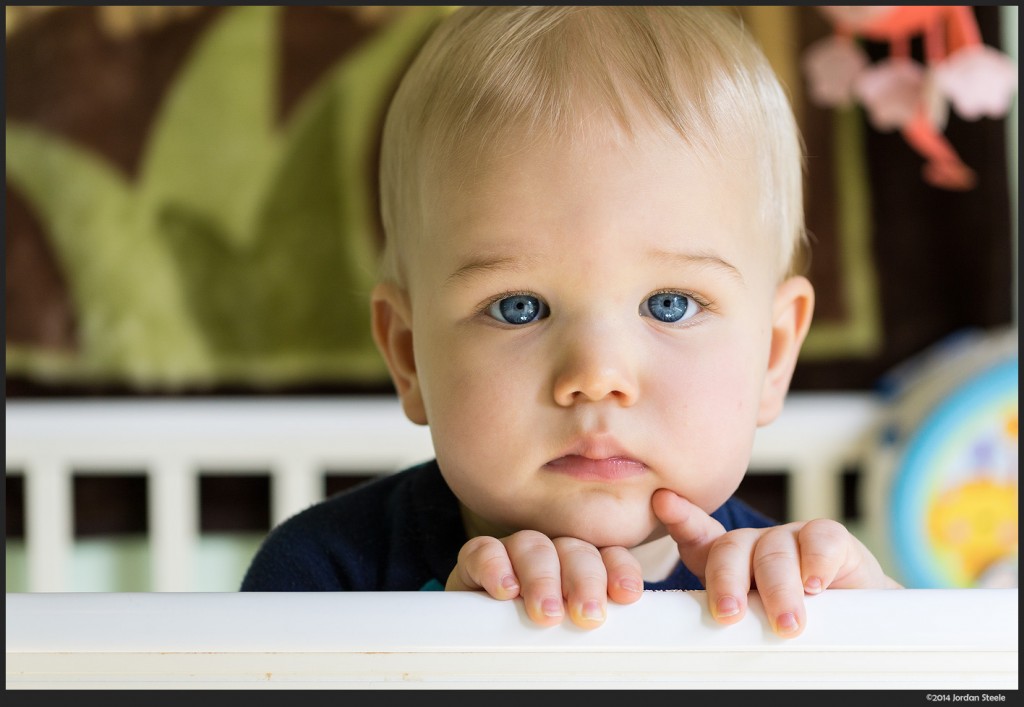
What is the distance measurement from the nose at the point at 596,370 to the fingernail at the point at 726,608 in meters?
0.14

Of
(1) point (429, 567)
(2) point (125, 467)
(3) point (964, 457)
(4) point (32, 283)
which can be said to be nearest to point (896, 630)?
(1) point (429, 567)

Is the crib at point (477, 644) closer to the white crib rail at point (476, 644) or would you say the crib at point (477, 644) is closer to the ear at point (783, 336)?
the white crib rail at point (476, 644)

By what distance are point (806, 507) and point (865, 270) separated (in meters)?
0.35

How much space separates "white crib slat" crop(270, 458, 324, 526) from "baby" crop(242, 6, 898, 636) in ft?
2.65

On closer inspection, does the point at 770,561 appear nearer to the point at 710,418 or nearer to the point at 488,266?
the point at 710,418

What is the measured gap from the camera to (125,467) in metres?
1.55

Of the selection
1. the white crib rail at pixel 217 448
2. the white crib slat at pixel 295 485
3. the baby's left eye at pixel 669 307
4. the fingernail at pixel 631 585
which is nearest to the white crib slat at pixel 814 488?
the white crib rail at pixel 217 448

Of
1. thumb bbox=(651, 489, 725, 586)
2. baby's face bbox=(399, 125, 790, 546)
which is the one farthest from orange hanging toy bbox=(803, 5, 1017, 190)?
thumb bbox=(651, 489, 725, 586)

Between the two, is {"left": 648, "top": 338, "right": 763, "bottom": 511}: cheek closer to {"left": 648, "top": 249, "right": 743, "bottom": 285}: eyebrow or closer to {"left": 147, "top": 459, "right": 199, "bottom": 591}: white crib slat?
{"left": 648, "top": 249, "right": 743, "bottom": 285}: eyebrow

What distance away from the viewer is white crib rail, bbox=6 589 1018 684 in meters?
0.53

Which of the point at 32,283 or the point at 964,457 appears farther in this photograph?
the point at 32,283

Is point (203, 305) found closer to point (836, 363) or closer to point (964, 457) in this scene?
point (836, 363)

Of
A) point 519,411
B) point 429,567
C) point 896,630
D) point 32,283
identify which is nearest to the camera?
point 896,630

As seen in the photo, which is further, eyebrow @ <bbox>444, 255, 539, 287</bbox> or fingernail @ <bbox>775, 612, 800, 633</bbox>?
eyebrow @ <bbox>444, 255, 539, 287</bbox>
